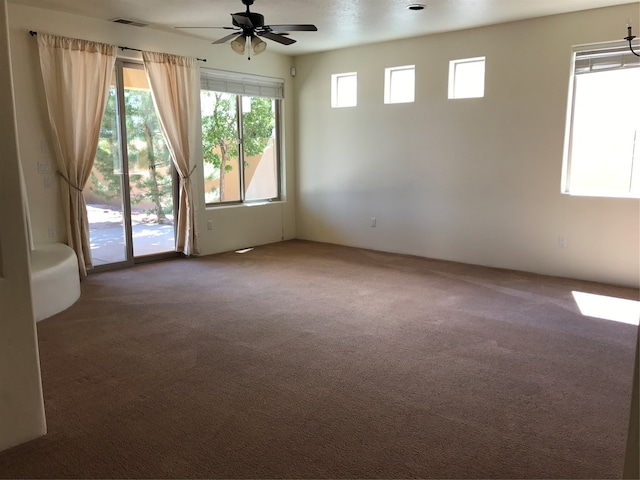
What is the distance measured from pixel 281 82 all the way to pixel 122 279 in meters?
3.79

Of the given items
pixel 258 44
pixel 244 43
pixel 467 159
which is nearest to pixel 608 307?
pixel 467 159

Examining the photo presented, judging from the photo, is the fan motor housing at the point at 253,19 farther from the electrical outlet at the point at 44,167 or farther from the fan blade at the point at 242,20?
the electrical outlet at the point at 44,167

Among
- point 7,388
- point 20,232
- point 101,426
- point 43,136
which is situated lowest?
point 101,426

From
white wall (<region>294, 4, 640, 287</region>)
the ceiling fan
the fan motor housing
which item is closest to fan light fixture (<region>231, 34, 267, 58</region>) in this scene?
the ceiling fan

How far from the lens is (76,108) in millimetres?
5398

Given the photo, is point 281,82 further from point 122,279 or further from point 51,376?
point 51,376

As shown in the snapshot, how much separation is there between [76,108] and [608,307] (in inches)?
219

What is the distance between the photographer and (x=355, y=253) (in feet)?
23.1

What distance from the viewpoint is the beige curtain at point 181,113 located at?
609 centimetres

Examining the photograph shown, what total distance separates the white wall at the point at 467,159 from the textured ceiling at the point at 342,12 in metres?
0.36

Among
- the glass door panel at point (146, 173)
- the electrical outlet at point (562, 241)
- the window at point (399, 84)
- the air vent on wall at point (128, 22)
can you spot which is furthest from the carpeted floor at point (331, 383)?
the air vent on wall at point (128, 22)

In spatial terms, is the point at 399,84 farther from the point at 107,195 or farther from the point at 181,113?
the point at 107,195

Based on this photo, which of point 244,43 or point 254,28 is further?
point 244,43

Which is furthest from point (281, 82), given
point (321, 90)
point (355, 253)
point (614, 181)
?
point (614, 181)
